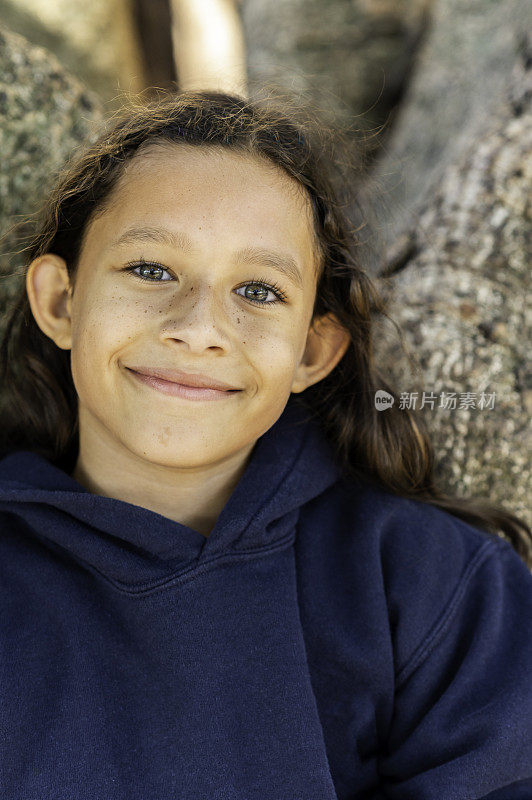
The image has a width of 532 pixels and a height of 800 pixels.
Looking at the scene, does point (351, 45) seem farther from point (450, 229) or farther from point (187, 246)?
point (187, 246)

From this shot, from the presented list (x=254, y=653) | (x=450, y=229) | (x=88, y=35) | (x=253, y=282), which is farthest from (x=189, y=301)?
(x=88, y=35)

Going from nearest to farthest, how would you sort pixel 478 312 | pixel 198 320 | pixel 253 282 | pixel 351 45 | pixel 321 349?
pixel 198 320 < pixel 253 282 < pixel 321 349 < pixel 478 312 < pixel 351 45

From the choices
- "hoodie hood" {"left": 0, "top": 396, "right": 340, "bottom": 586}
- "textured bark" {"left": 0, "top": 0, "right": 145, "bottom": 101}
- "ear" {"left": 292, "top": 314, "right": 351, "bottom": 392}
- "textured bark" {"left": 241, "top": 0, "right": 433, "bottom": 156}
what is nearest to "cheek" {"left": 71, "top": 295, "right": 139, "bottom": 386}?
"hoodie hood" {"left": 0, "top": 396, "right": 340, "bottom": 586}

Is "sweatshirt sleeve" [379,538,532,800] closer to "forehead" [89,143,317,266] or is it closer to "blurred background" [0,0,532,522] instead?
"blurred background" [0,0,532,522]

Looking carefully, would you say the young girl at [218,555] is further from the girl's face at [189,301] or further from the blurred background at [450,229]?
the blurred background at [450,229]

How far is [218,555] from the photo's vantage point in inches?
64.0

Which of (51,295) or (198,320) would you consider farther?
(51,295)

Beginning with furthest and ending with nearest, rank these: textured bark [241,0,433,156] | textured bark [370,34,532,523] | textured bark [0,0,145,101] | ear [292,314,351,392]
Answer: textured bark [241,0,433,156] < textured bark [0,0,145,101] < textured bark [370,34,532,523] < ear [292,314,351,392]

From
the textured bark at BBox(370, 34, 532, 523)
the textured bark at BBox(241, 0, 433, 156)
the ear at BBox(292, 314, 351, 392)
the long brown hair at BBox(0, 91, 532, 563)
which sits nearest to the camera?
the long brown hair at BBox(0, 91, 532, 563)

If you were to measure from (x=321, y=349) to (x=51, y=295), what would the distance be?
2.08 feet

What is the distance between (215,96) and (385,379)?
81cm

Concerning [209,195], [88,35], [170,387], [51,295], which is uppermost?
[88,35]

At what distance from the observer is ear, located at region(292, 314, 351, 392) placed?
1.90 meters

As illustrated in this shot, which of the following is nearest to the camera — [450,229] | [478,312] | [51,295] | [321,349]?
[51,295]
